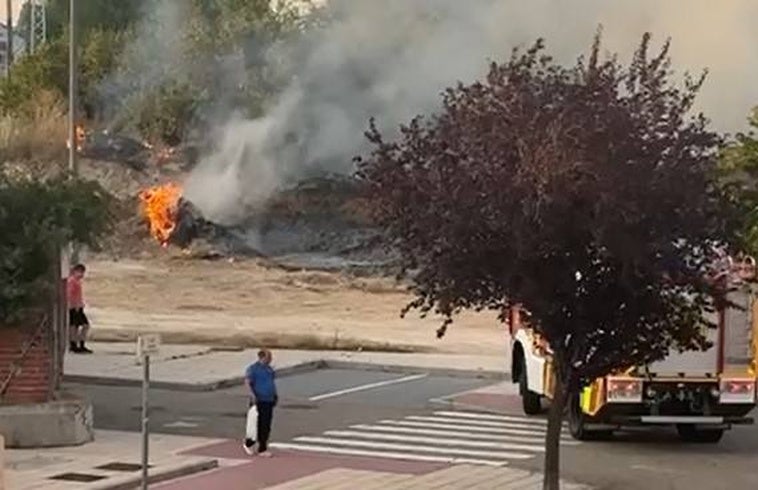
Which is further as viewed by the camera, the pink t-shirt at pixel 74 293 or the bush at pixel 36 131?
the bush at pixel 36 131

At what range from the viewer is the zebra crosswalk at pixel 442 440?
18.5 meters

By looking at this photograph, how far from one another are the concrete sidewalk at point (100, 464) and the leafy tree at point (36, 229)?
5.78 ft

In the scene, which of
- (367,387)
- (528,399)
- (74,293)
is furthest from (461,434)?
(74,293)

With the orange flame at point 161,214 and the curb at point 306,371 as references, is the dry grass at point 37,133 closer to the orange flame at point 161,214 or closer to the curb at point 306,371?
the orange flame at point 161,214

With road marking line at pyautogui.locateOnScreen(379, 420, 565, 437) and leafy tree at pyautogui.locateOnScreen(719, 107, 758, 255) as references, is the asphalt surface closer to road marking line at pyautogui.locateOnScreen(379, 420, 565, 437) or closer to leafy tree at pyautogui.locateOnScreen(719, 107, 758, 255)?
road marking line at pyautogui.locateOnScreen(379, 420, 565, 437)

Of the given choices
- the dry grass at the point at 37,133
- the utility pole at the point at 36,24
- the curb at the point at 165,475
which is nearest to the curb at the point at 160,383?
the curb at the point at 165,475

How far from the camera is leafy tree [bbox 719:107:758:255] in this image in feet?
47.3

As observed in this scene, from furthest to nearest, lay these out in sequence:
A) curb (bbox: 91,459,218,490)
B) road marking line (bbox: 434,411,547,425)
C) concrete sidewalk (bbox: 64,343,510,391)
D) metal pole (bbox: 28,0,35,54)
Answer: metal pole (bbox: 28,0,35,54) → concrete sidewalk (bbox: 64,343,510,391) → road marking line (bbox: 434,411,547,425) → curb (bbox: 91,459,218,490)

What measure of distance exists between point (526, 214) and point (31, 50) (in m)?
61.1

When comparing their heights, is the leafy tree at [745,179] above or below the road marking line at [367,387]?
above

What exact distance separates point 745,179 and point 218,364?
45.3ft

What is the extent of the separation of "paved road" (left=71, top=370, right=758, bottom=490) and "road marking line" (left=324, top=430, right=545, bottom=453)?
1 cm

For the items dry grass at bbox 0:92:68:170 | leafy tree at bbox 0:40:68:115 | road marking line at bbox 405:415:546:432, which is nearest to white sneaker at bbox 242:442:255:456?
road marking line at bbox 405:415:546:432

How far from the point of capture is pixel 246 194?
53.7 m
